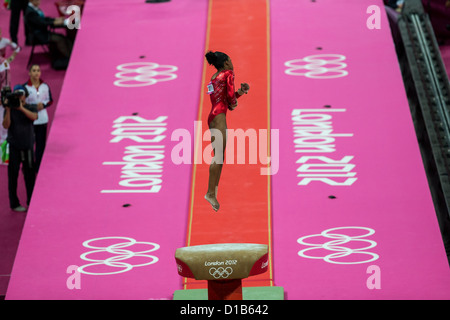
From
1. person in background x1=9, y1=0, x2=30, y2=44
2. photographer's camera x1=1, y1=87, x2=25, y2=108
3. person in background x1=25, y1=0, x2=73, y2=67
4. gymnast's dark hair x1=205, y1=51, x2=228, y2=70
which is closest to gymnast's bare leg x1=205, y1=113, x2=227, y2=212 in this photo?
gymnast's dark hair x1=205, y1=51, x2=228, y2=70

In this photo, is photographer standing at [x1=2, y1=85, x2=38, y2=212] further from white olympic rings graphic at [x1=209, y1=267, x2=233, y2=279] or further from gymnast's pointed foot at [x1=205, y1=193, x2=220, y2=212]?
white olympic rings graphic at [x1=209, y1=267, x2=233, y2=279]

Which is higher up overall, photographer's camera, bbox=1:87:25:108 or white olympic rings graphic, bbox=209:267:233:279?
photographer's camera, bbox=1:87:25:108

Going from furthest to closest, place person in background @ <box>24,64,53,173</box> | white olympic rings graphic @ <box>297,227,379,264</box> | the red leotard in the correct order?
→ person in background @ <box>24,64,53,173</box> < white olympic rings graphic @ <box>297,227,379,264</box> < the red leotard

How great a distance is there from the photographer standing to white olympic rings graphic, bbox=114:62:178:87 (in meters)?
1.40

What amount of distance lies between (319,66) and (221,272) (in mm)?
4900

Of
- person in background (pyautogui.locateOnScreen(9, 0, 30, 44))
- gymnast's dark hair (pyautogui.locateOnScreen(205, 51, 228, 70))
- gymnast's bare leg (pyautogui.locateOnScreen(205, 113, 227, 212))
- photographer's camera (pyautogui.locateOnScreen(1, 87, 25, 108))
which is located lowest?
gymnast's bare leg (pyautogui.locateOnScreen(205, 113, 227, 212))

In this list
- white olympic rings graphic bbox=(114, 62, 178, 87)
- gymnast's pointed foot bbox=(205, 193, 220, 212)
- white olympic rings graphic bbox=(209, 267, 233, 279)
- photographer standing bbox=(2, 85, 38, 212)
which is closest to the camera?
gymnast's pointed foot bbox=(205, 193, 220, 212)

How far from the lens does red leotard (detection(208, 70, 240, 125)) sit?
5.93 metres

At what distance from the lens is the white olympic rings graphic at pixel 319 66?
34.6 feet

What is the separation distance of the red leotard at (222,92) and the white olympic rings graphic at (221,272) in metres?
1.05

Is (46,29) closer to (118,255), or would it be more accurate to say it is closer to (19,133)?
(19,133)

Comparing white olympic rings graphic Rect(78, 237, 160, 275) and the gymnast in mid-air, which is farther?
white olympic rings graphic Rect(78, 237, 160, 275)

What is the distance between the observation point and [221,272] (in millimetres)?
6285

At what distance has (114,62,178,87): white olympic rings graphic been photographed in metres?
10.5
